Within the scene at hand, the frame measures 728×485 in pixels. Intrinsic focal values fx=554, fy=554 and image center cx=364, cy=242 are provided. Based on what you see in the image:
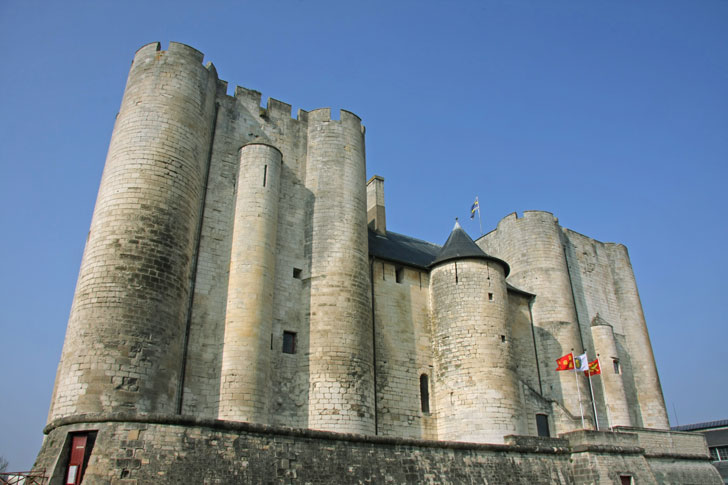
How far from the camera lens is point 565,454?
17.0 meters

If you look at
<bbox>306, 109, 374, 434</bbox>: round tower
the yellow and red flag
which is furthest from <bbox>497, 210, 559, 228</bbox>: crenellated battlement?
<bbox>306, 109, 374, 434</bbox>: round tower

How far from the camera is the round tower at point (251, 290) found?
15086mm

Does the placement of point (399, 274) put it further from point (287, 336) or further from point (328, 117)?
point (328, 117)

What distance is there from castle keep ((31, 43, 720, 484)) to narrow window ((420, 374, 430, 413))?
0.16 feet

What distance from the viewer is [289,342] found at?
1730 cm

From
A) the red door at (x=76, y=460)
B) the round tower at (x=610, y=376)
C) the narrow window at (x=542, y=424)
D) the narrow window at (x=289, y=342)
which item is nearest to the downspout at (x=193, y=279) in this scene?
the narrow window at (x=289, y=342)

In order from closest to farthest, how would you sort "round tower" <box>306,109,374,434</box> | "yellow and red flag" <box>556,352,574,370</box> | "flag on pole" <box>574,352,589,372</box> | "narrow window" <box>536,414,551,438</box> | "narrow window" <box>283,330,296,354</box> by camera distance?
"round tower" <box>306,109,374,434</box>, "narrow window" <box>283,330,296,354</box>, "flag on pole" <box>574,352,589,372</box>, "narrow window" <box>536,414,551,438</box>, "yellow and red flag" <box>556,352,574,370</box>

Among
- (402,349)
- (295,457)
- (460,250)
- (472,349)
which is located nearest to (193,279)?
(295,457)

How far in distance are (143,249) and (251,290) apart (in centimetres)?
337

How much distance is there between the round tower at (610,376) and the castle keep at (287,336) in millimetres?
120

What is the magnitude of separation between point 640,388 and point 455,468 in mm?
17078

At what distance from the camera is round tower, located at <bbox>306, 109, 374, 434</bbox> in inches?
650

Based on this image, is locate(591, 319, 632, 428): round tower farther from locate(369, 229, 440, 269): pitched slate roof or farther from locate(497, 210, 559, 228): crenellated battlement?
locate(369, 229, 440, 269): pitched slate roof

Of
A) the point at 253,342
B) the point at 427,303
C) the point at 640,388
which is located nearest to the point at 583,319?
the point at 640,388
